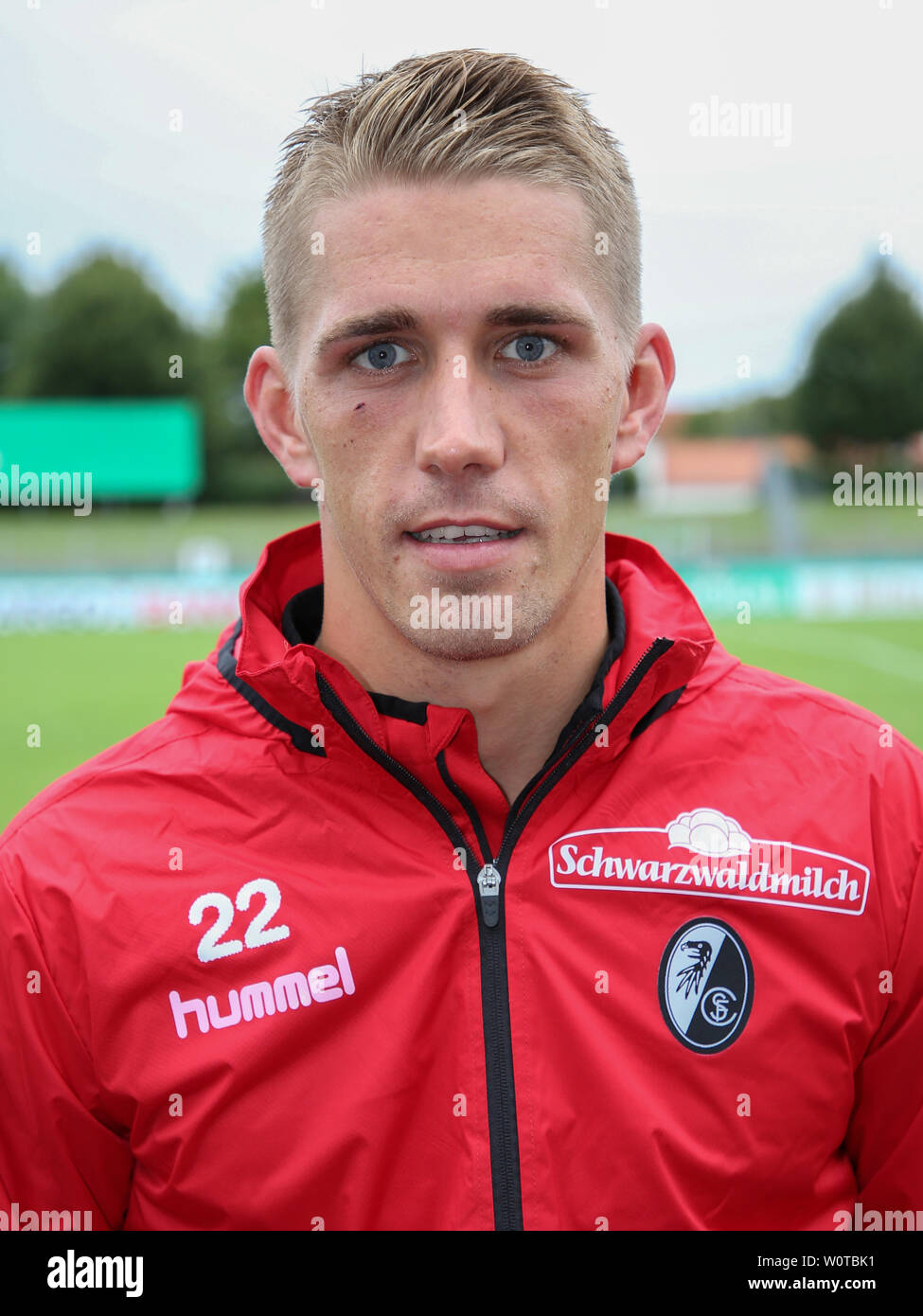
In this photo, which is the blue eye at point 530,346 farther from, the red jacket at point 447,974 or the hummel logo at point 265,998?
the hummel logo at point 265,998

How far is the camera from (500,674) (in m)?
1.95

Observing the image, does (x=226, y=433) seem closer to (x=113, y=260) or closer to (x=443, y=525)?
(x=113, y=260)

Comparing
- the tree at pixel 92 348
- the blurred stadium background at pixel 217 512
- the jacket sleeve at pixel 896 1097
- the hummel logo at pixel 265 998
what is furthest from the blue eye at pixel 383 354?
the tree at pixel 92 348

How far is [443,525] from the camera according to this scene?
179cm

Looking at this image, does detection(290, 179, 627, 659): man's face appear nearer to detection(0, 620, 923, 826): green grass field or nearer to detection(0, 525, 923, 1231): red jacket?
detection(0, 525, 923, 1231): red jacket

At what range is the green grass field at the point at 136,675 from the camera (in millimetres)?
11383

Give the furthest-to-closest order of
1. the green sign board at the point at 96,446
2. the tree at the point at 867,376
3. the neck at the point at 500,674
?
the tree at the point at 867,376 → the green sign board at the point at 96,446 → the neck at the point at 500,674

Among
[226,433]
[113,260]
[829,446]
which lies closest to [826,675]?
[226,433]

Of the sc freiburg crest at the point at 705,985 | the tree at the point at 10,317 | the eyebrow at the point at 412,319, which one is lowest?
the sc freiburg crest at the point at 705,985

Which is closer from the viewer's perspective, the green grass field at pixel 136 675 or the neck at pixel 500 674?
the neck at pixel 500 674

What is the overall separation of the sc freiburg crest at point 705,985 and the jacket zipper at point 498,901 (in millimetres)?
251

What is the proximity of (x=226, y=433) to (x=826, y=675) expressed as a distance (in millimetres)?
27827

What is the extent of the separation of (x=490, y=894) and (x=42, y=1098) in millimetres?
677

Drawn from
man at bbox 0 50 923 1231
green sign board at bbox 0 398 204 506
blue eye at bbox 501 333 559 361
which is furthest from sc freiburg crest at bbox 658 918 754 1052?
green sign board at bbox 0 398 204 506
